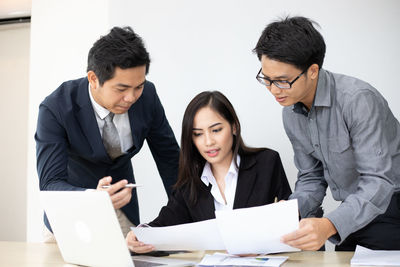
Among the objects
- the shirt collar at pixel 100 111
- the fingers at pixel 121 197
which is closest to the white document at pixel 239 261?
the fingers at pixel 121 197

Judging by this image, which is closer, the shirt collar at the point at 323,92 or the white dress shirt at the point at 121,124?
the shirt collar at the point at 323,92

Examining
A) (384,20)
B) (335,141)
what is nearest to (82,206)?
(335,141)

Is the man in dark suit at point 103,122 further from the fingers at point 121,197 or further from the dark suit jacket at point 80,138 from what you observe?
the fingers at point 121,197

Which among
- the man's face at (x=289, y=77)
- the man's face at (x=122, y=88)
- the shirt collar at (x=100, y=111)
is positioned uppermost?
the man's face at (x=289, y=77)

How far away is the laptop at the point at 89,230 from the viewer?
148 cm

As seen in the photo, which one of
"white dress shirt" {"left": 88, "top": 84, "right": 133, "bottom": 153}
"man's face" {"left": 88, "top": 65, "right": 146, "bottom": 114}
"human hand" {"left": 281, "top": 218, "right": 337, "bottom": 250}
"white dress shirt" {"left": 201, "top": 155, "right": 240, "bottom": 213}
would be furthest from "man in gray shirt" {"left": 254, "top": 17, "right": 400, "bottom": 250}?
"white dress shirt" {"left": 88, "top": 84, "right": 133, "bottom": 153}

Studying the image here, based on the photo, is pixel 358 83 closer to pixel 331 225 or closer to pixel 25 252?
pixel 331 225

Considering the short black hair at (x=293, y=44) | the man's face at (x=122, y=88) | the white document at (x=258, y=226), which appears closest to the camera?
the white document at (x=258, y=226)

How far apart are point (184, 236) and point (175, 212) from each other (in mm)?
512

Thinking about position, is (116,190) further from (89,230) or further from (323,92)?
(323,92)

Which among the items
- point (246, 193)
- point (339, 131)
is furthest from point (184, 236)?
point (339, 131)

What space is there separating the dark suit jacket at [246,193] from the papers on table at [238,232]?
402 mm

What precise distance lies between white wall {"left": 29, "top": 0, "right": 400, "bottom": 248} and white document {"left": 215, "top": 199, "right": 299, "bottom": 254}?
135 centimetres

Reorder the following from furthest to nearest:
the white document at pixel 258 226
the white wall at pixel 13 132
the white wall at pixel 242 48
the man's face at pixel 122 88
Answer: the white wall at pixel 13 132
the white wall at pixel 242 48
the man's face at pixel 122 88
the white document at pixel 258 226
